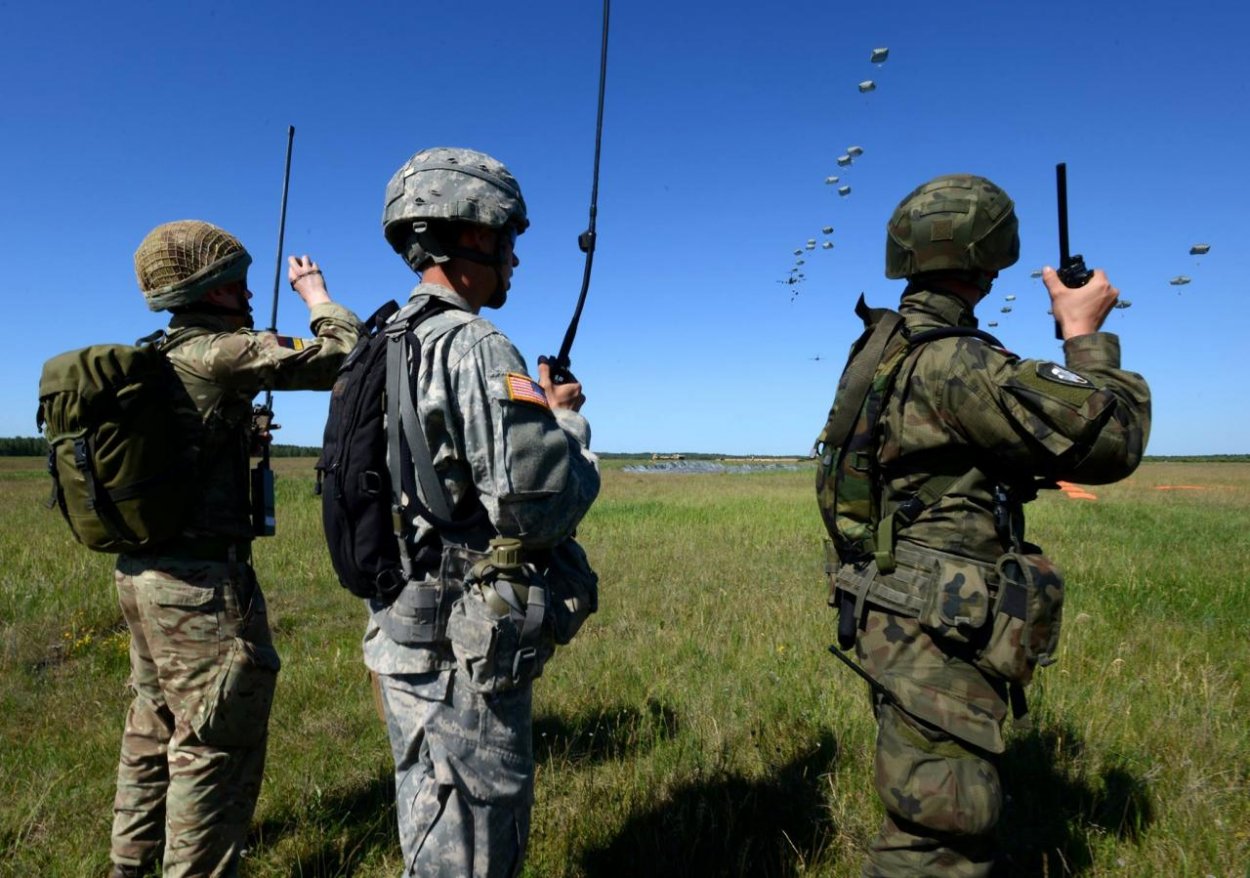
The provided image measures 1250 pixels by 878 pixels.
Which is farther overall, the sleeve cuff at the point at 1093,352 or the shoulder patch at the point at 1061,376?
the sleeve cuff at the point at 1093,352

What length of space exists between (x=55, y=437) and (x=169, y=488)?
455mm

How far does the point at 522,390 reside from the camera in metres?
2.05

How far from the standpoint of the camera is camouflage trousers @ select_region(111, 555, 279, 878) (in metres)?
2.91

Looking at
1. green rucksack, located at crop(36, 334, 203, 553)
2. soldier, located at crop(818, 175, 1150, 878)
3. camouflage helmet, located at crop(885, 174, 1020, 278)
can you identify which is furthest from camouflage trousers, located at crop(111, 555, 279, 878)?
camouflage helmet, located at crop(885, 174, 1020, 278)

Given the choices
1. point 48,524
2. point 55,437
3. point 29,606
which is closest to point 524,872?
point 55,437

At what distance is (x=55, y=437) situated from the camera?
9.60 feet

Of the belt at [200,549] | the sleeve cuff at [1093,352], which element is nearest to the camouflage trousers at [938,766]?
the sleeve cuff at [1093,352]

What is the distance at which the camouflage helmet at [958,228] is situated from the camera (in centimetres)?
280

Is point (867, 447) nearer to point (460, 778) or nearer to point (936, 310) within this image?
point (936, 310)

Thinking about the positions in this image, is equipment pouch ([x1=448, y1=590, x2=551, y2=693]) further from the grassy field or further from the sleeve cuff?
the sleeve cuff

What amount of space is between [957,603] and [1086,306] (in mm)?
1123

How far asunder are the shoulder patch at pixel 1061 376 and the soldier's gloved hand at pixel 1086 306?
0.31 meters

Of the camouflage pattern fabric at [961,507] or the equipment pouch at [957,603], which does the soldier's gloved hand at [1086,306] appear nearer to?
the camouflage pattern fabric at [961,507]

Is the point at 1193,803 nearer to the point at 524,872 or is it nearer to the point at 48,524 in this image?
the point at 524,872
